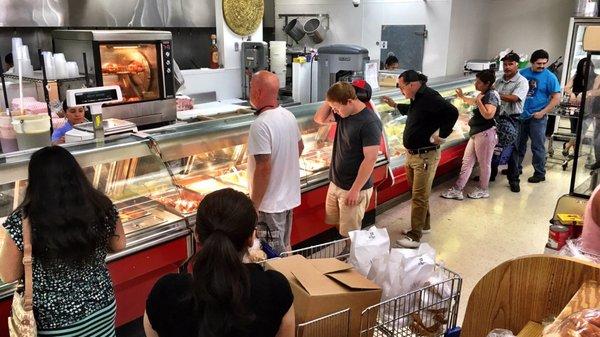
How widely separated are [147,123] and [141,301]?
10.8 ft

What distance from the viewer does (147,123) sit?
19.6 feet

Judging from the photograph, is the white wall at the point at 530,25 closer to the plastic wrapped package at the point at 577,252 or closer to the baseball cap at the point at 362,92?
the baseball cap at the point at 362,92

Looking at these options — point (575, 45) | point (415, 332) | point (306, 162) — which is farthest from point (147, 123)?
point (575, 45)

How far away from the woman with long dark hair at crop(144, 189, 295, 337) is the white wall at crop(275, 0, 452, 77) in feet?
26.6

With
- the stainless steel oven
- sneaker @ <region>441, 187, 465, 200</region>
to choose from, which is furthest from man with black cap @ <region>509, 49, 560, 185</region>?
the stainless steel oven

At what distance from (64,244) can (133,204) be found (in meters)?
1.38

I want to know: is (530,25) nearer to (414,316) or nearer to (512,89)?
(512,89)

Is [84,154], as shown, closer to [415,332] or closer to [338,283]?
[338,283]

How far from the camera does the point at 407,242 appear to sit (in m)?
4.63

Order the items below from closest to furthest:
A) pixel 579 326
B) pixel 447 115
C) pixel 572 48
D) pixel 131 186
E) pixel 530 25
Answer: pixel 579 326 → pixel 131 186 → pixel 447 115 → pixel 572 48 → pixel 530 25

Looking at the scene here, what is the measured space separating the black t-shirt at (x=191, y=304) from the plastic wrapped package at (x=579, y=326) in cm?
80

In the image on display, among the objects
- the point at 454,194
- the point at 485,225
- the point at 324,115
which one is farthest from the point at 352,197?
the point at 454,194

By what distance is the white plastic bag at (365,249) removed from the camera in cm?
227

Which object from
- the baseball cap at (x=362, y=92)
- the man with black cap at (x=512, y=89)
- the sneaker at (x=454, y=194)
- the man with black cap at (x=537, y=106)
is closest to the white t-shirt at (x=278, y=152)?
the baseball cap at (x=362, y=92)
